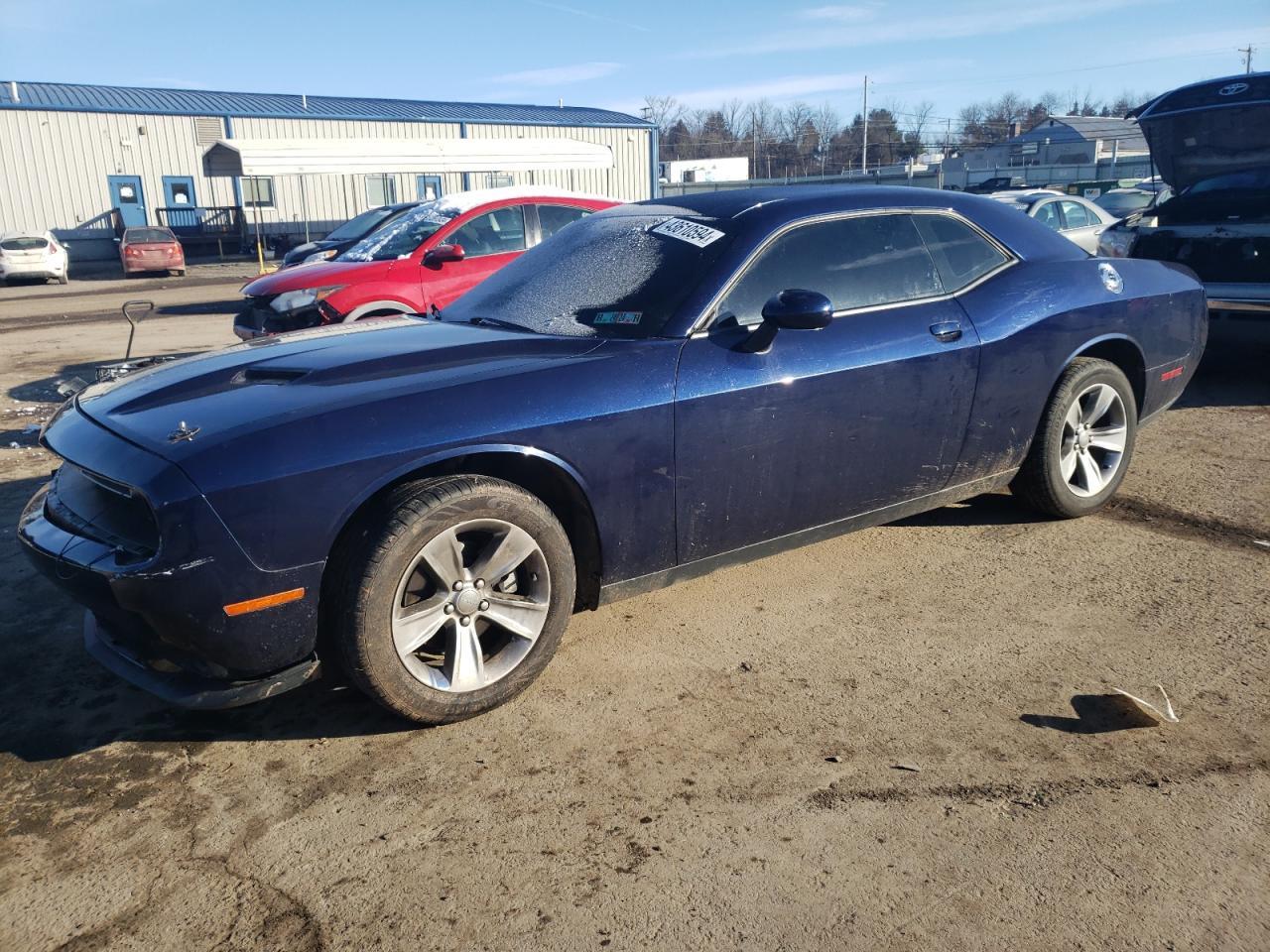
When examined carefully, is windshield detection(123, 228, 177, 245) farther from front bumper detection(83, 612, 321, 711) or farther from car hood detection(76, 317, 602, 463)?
front bumper detection(83, 612, 321, 711)

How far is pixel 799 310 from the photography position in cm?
338

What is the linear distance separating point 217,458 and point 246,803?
0.97 metres

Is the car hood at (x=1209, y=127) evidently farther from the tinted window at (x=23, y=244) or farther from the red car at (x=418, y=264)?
the tinted window at (x=23, y=244)

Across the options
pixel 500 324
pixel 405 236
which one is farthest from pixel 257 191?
pixel 500 324

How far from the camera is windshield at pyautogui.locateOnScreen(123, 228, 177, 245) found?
84.9 feet

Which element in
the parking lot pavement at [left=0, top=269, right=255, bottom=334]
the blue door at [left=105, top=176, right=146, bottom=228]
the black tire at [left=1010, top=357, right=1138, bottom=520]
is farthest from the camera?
the blue door at [left=105, top=176, right=146, bottom=228]

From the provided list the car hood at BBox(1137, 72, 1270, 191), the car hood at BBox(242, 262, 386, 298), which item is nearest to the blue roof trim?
the car hood at BBox(242, 262, 386, 298)

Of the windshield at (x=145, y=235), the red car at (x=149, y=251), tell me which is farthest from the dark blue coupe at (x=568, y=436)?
the windshield at (x=145, y=235)

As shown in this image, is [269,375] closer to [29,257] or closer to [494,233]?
[494,233]

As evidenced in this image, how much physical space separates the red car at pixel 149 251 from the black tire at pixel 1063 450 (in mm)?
26451

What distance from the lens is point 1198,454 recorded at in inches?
229

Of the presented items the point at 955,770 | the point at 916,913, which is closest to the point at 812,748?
the point at 955,770

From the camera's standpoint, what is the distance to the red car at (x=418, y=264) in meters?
8.09

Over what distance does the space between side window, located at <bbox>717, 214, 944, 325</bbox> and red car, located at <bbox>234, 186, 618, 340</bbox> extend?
4.94 meters
